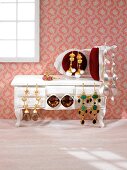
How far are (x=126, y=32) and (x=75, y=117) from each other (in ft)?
4.76

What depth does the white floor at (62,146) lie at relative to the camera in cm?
356

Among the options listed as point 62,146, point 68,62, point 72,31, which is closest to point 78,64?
point 68,62

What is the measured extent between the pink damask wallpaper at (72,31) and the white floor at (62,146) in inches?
29.7

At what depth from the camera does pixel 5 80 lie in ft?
18.4

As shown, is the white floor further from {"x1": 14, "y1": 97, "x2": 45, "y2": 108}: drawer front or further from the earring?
the earring

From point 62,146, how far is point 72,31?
2.02m

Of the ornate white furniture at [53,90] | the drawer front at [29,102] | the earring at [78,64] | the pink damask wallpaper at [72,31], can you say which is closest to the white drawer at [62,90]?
the ornate white furniture at [53,90]

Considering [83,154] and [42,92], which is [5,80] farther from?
[83,154]

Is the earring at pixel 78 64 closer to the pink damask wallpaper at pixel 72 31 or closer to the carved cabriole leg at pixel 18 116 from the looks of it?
the pink damask wallpaper at pixel 72 31

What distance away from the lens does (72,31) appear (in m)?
5.61

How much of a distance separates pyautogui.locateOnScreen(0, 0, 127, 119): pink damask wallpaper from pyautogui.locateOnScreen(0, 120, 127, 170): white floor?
0.75 metres

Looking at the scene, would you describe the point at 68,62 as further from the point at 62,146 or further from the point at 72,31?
the point at 62,146

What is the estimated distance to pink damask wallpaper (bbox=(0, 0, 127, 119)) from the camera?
5.58 metres

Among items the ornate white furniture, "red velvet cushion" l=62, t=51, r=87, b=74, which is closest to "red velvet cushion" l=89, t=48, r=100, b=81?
the ornate white furniture
